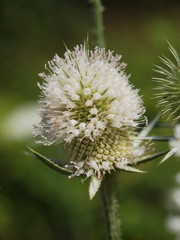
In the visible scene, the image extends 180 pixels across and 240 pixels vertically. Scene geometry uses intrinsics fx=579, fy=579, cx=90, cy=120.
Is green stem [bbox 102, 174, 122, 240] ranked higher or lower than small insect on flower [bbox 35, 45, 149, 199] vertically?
lower

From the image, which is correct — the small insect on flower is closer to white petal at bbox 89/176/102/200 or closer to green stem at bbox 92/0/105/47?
white petal at bbox 89/176/102/200

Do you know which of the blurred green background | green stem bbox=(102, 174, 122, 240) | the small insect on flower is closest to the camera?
the small insect on flower

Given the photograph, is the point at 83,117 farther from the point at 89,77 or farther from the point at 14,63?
the point at 14,63

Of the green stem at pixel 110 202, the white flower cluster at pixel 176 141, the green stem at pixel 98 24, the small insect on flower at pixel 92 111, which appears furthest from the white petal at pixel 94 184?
the green stem at pixel 98 24

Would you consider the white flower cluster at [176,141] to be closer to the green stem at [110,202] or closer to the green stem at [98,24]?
the green stem at [110,202]

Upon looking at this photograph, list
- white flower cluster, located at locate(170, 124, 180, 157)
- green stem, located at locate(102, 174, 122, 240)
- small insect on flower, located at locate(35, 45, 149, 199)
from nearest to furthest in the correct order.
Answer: white flower cluster, located at locate(170, 124, 180, 157), small insect on flower, located at locate(35, 45, 149, 199), green stem, located at locate(102, 174, 122, 240)

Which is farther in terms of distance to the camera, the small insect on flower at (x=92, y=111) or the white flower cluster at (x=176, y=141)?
the small insect on flower at (x=92, y=111)

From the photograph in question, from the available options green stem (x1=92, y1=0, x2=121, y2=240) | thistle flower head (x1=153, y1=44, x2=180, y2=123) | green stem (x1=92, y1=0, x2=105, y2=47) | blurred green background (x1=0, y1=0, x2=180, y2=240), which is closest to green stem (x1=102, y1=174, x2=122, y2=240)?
green stem (x1=92, y1=0, x2=121, y2=240)
